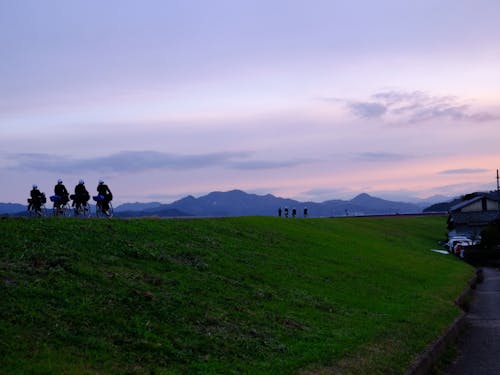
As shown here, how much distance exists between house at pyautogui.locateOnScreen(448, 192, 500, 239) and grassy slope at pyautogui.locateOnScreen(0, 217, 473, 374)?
193 ft

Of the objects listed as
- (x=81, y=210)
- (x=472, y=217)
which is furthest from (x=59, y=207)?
(x=472, y=217)

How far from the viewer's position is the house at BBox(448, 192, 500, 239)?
3056 inches

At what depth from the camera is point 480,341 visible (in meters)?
16.4

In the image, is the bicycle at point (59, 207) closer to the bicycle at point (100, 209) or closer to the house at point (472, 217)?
the bicycle at point (100, 209)

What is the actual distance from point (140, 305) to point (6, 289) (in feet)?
7.69

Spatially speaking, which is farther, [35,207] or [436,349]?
[35,207]

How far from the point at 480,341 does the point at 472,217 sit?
66.2 meters

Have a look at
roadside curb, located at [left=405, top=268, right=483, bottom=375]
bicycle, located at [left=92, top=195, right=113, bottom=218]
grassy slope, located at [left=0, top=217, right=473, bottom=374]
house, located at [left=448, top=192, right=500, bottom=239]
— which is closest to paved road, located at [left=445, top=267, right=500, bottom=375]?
roadside curb, located at [left=405, top=268, right=483, bottom=375]

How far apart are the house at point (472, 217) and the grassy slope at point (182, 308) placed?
5871 centimetres

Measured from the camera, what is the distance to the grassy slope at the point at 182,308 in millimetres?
8625

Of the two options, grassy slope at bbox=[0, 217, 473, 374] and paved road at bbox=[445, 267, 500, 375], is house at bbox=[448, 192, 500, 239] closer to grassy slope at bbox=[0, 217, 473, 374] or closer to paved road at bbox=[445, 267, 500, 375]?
paved road at bbox=[445, 267, 500, 375]

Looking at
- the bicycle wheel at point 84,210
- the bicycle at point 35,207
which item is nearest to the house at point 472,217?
the bicycle wheel at point 84,210

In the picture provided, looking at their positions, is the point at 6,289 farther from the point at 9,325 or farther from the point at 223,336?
the point at 223,336

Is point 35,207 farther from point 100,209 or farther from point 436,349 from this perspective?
point 436,349
